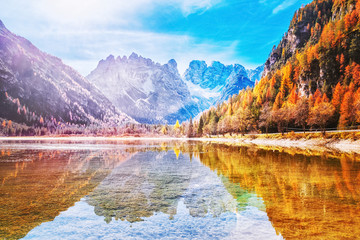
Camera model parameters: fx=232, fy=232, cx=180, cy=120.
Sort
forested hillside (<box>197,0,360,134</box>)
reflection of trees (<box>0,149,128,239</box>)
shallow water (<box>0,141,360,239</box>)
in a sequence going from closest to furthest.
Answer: shallow water (<box>0,141,360,239</box>) → reflection of trees (<box>0,149,128,239</box>) → forested hillside (<box>197,0,360,134</box>)

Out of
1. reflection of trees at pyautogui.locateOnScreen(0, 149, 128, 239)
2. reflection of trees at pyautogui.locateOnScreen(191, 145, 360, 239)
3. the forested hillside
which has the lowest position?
reflection of trees at pyautogui.locateOnScreen(0, 149, 128, 239)

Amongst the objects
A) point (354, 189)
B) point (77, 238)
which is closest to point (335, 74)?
point (354, 189)

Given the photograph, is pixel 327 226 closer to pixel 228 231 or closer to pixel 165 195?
pixel 228 231

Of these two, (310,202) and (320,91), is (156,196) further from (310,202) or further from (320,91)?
(320,91)

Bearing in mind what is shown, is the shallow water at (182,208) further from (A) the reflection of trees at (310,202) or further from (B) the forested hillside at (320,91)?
(B) the forested hillside at (320,91)

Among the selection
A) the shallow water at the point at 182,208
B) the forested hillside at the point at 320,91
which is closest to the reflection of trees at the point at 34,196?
the shallow water at the point at 182,208

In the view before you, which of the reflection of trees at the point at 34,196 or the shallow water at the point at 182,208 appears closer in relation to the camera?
the shallow water at the point at 182,208

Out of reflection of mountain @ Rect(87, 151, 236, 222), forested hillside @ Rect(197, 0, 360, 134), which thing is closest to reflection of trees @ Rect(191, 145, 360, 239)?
reflection of mountain @ Rect(87, 151, 236, 222)

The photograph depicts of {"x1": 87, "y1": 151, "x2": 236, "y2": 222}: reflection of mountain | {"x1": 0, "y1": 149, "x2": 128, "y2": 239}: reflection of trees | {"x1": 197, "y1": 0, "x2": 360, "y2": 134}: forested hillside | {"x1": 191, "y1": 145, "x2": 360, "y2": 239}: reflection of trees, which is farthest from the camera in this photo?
{"x1": 197, "y1": 0, "x2": 360, "y2": 134}: forested hillside

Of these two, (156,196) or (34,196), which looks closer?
(34,196)

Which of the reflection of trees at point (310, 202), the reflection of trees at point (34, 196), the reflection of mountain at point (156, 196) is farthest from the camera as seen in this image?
the reflection of mountain at point (156, 196)

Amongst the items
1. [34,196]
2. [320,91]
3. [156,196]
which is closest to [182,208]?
[156,196]

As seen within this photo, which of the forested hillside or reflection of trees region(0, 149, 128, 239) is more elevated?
the forested hillside

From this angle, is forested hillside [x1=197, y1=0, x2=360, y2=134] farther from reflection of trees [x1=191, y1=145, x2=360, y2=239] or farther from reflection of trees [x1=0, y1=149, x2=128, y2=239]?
reflection of trees [x1=0, y1=149, x2=128, y2=239]
